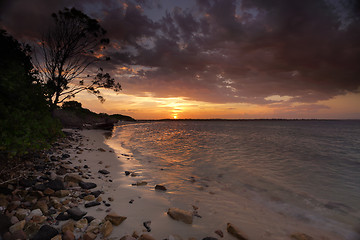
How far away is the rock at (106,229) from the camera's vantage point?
10.6 feet

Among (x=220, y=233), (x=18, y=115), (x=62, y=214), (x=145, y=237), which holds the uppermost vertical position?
(x=18, y=115)

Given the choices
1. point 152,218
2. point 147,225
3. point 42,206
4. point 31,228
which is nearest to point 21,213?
point 42,206

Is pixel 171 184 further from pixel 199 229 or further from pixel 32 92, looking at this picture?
pixel 32 92


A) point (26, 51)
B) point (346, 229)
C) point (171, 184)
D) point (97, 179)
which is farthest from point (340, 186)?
point (26, 51)

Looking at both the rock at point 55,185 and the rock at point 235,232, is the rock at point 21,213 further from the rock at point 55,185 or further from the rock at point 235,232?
the rock at point 235,232

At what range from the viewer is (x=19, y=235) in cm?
278

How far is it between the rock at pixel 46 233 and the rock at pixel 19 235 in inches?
6.6

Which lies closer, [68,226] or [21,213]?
[68,226]

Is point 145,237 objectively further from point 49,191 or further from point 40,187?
point 40,187

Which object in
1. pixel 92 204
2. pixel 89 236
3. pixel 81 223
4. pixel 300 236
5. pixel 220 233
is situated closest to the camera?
pixel 89 236

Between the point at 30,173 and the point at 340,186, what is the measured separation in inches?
581

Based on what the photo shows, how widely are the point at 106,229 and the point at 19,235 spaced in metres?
1.46

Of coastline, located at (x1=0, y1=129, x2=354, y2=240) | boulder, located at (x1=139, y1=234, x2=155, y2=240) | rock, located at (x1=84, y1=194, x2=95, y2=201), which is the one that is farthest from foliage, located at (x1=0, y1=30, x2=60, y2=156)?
boulder, located at (x1=139, y1=234, x2=155, y2=240)

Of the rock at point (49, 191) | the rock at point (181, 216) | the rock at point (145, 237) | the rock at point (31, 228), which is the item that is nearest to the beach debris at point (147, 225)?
the rock at point (145, 237)
